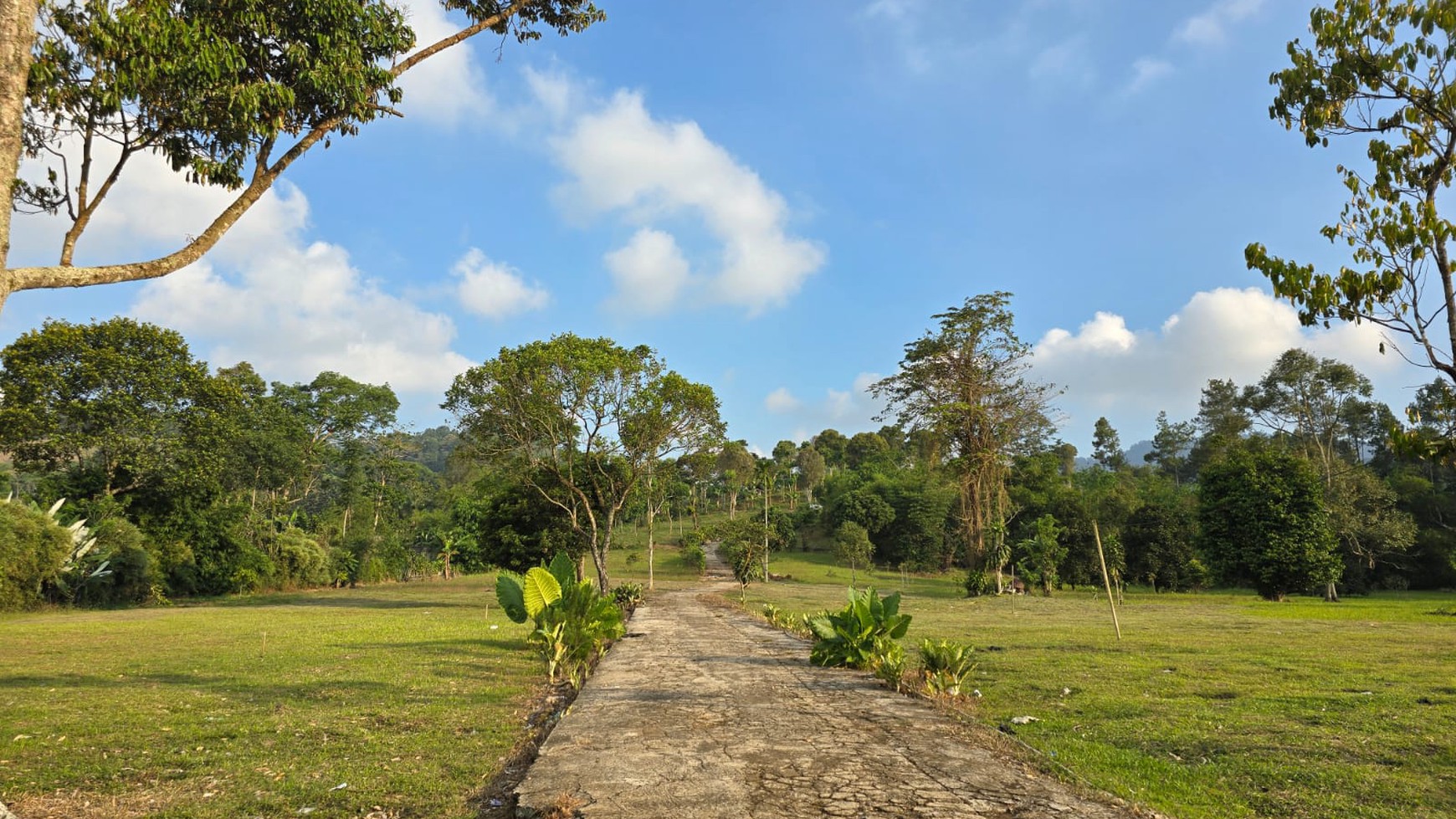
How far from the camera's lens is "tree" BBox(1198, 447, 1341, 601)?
34875mm

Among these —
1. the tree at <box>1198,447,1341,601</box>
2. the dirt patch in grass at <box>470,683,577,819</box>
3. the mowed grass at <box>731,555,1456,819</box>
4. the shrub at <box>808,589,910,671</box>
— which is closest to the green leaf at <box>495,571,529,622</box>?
the dirt patch in grass at <box>470,683,577,819</box>

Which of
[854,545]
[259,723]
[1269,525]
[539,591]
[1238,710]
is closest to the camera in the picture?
[259,723]

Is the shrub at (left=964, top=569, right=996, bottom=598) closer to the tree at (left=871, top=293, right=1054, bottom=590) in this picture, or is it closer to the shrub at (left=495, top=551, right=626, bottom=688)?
the tree at (left=871, top=293, right=1054, bottom=590)

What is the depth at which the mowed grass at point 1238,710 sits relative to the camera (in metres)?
5.24

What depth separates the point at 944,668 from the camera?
29.7 ft

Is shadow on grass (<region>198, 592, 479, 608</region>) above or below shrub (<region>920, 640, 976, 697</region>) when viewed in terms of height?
below

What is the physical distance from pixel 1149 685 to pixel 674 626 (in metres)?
11.4

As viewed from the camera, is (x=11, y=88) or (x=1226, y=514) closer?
(x=11, y=88)

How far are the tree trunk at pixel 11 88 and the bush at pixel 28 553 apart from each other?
89.2 ft

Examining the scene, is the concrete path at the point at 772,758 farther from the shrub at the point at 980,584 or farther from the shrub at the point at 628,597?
the shrub at the point at 980,584

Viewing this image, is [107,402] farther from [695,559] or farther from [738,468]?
[738,468]

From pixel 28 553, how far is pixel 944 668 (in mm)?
32024

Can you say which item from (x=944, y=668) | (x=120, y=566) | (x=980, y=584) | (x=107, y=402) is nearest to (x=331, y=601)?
(x=120, y=566)

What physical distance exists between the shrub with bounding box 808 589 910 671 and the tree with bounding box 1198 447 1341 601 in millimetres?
34016
